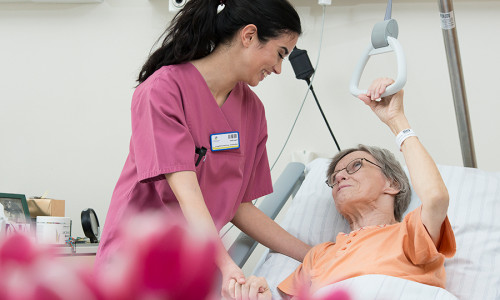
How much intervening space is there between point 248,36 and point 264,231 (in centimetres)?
57

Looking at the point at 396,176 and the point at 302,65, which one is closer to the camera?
the point at 396,176

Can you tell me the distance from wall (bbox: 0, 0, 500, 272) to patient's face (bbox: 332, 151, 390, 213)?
1.91 feet

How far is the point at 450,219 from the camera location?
175 cm

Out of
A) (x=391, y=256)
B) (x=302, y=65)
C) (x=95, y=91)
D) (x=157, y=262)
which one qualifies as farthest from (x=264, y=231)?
(x=157, y=262)

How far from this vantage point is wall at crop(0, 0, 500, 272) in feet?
7.70

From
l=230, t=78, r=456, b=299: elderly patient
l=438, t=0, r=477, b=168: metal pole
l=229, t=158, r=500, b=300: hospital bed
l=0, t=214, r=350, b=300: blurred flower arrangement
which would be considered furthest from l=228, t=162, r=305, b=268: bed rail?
l=0, t=214, r=350, b=300: blurred flower arrangement

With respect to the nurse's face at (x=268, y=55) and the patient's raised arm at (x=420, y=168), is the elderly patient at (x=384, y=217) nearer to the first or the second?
the patient's raised arm at (x=420, y=168)

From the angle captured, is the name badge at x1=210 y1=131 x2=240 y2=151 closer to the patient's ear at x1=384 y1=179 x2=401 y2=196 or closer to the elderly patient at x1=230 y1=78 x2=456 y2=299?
the elderly patient at x1=230 y1=78 x2=456 y2=299

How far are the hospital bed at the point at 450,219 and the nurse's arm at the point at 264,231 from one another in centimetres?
10

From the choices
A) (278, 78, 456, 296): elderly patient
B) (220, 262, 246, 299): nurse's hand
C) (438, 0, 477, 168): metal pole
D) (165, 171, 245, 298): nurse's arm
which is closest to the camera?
(220, 262, 246, 299): nurse's hand

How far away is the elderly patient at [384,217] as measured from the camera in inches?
51.8

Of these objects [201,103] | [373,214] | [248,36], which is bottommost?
[373,214]

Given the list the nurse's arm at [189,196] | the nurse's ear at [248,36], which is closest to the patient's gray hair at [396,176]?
the nurse's ear at [248,36]

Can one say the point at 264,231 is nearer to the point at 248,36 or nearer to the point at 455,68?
the point at 248,36
